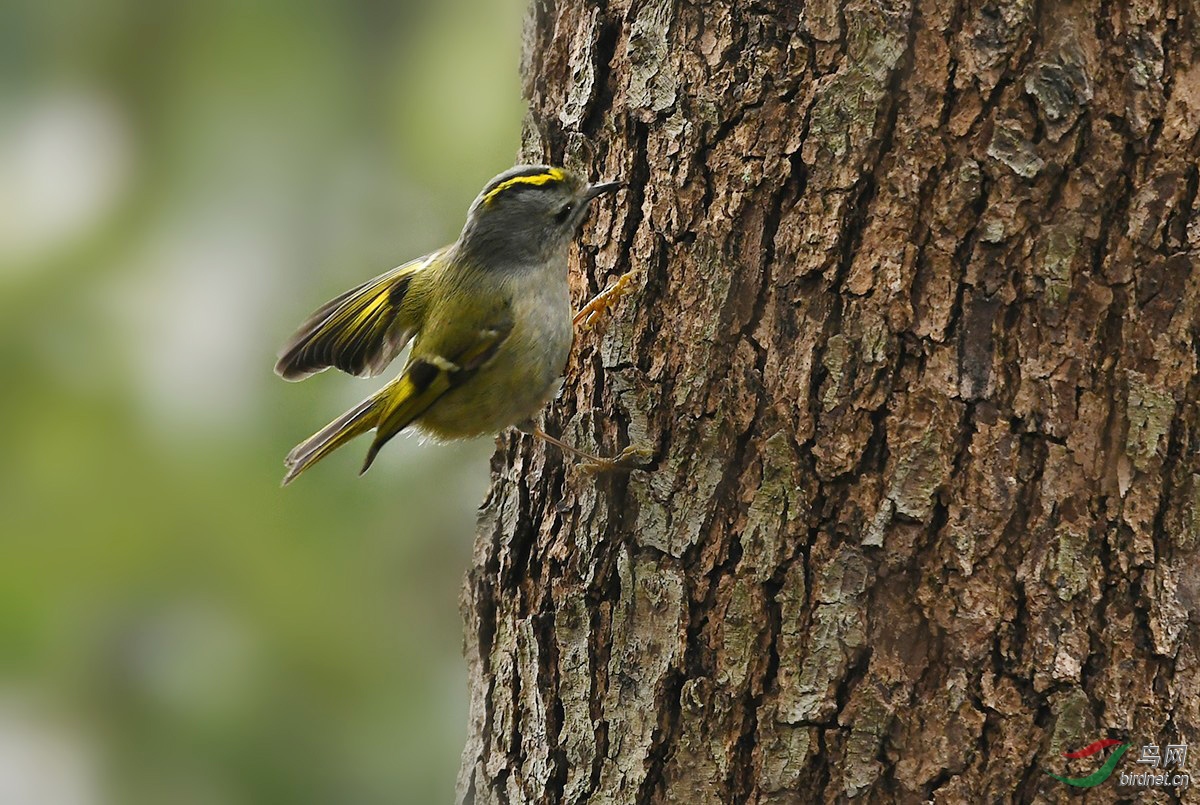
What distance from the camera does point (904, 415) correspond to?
5.80ft

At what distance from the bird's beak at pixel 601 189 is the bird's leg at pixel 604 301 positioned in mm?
170

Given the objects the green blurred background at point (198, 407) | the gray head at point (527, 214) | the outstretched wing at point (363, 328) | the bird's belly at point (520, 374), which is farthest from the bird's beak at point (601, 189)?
the outstretched wing at point (363, 328)

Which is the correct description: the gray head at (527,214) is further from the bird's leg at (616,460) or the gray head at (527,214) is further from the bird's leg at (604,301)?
the bird's leg at (616,460)

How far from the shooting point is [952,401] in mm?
1743

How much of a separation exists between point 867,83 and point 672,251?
46 centimetres

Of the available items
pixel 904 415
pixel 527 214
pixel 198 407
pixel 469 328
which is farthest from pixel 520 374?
pixel 904 415

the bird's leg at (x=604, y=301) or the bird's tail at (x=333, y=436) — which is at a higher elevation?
the bird's leg at (x=604, y=301)

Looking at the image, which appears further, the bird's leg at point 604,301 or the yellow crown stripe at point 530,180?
the yellow crown stripe at point 530,180

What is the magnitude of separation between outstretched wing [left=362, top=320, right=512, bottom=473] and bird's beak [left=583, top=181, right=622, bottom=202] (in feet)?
1.54

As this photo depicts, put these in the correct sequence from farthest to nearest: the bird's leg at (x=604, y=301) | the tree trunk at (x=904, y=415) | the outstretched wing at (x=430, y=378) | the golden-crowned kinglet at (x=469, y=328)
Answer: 1. the outstretched wing at (x=430, y=378)
2. the golden-crowned kinglet at (x=469, y=328)
3. the bird's leg at (x=604, y=301)
4. the tree trunk at (x=904, y=415)

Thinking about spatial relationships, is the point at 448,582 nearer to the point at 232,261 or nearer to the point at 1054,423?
the point at 232,261

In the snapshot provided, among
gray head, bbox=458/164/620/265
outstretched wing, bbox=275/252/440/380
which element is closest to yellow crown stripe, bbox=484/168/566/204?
gray head, bbox=458/164/620/265

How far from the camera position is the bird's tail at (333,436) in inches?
93.6

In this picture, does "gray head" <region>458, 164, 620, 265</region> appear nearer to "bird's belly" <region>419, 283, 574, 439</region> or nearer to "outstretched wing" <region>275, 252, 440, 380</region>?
"bird's belly" <region>419, 283, 574, 439</region>
